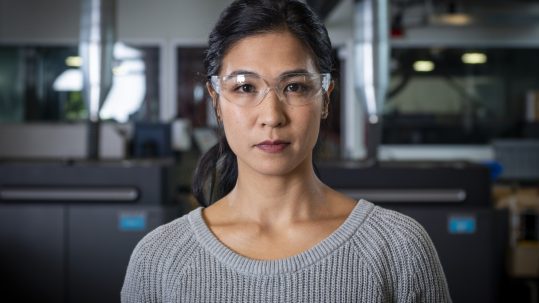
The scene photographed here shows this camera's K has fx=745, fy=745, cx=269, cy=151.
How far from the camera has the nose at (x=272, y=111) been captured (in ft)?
3.30

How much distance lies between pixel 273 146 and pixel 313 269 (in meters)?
0.18

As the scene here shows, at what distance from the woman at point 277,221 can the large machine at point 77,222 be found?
188 cm

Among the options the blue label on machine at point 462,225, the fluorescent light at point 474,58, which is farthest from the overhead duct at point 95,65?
the fluorescent light at point 474,58

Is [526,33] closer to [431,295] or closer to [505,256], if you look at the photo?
[505,256]

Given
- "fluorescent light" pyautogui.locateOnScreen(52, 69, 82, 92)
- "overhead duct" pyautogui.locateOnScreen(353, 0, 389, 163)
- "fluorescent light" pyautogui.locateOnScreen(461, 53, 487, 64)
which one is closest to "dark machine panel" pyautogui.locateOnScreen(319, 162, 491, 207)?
"overhead duct" pyautogui.locateOnScreen(353, 0, 389, 163)

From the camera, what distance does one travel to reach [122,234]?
9.86 feet

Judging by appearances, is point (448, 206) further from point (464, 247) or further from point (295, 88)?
point (295, 88)

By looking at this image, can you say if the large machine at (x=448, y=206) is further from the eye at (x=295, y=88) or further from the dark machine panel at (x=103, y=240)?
the eye at (x=295, y=88)

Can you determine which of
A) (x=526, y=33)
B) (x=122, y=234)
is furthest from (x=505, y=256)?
(x=526, y=33)

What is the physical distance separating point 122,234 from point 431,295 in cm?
210

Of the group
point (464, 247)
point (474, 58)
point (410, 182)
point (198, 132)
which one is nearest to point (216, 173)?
point (410, 182)

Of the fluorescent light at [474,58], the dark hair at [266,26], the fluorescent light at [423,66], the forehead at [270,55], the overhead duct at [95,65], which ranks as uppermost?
the fluorescent light at [474,58]

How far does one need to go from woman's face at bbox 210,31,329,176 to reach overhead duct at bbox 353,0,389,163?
231 cm

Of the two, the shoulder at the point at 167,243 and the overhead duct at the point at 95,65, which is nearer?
Answer: the shoulder at the point at 167,243
